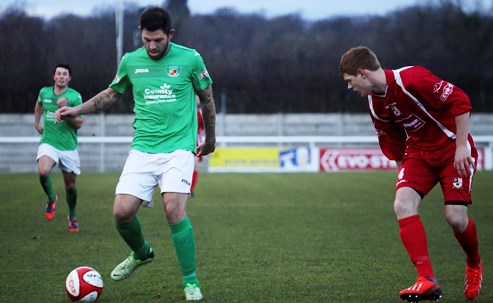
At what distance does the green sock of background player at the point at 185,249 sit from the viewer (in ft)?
21.1

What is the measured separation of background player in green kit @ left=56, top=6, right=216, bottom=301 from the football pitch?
1.93 ft

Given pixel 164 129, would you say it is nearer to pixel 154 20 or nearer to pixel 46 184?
pixel 154 20

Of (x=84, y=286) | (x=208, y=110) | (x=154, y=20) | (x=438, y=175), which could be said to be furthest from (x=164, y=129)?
(x=438, y=175)

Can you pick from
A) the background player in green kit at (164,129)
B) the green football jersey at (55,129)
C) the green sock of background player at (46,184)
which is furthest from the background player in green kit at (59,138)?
the background player in green kit at (164,129)

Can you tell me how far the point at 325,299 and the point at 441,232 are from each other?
5254 millimetres

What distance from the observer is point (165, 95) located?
21.4 feet

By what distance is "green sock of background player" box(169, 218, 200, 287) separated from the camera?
642 centimetres

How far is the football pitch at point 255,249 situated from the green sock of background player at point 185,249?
8.1 inches

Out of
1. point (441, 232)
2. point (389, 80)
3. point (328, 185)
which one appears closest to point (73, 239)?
point (441, 232)

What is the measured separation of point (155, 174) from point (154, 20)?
1.18 m

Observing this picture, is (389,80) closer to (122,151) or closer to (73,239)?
(73,239)

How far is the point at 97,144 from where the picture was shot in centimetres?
3086

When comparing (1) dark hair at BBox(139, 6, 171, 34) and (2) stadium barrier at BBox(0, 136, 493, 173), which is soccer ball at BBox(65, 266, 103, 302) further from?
(2) stadium barrier at BBox(0, 136, 493, 173)

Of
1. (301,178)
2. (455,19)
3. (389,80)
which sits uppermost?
(455,19)
